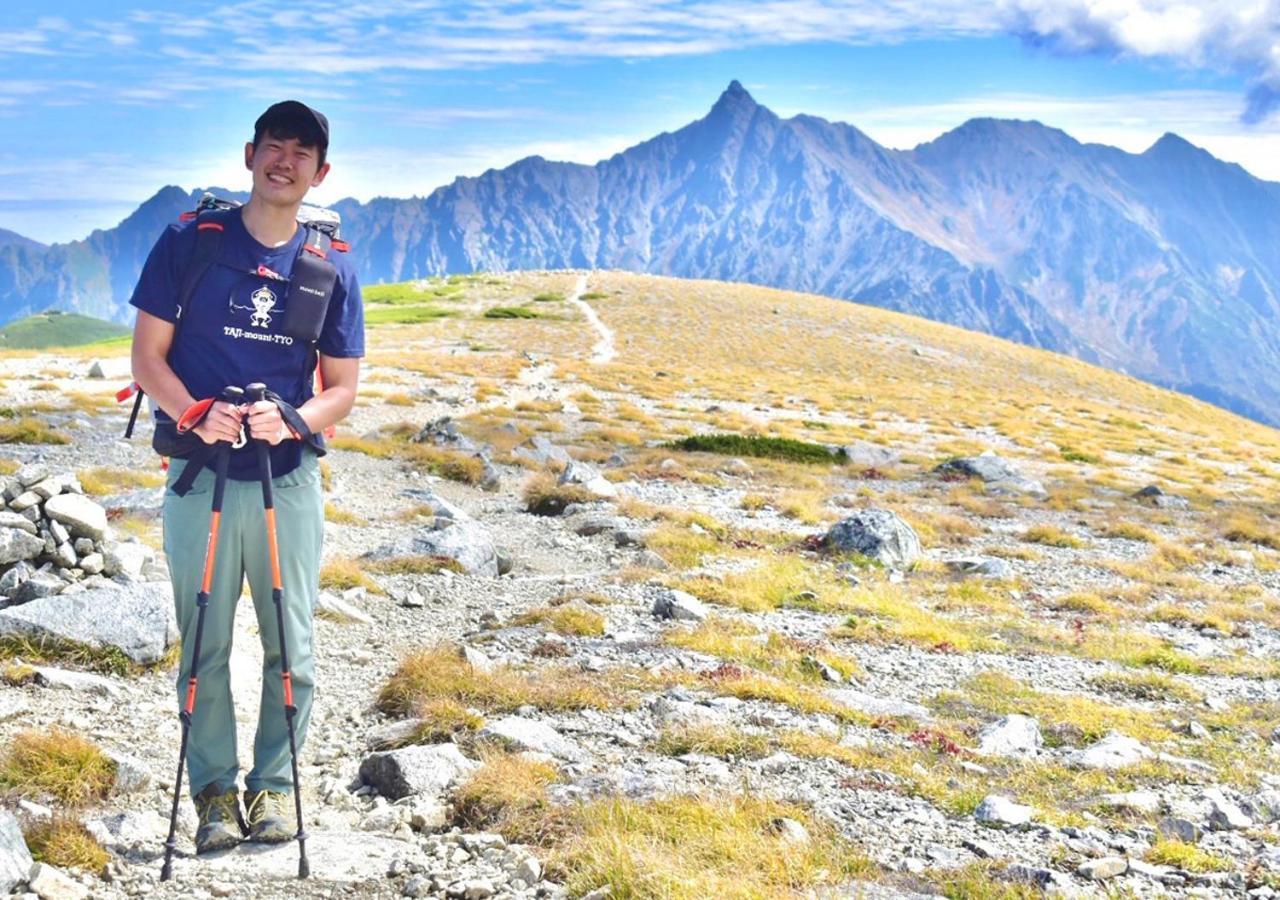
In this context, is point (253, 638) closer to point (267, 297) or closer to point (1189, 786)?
point (267, 297)

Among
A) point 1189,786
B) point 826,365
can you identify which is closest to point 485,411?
point 1189,786

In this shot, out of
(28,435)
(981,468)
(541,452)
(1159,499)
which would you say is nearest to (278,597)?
(28,435)

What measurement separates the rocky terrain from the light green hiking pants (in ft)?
1.78

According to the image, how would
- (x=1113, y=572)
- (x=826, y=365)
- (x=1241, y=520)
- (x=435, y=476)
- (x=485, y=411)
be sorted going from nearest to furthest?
(x=1113, y=572)
(x=435, y=476)
(x=1241, y=520)
(x=485, y=411)
(x=826, y=365)

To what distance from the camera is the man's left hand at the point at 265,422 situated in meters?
5.39

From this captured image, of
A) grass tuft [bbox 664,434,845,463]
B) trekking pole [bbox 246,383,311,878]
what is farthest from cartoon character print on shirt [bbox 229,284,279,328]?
grass tuft [bbox 664,434,845,463]

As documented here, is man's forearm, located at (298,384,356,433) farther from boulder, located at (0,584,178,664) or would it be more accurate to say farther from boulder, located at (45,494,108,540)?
boulder, located at (45,494,108,540)

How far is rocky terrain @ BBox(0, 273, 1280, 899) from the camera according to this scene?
19.4 ft

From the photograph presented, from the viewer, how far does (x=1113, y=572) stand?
18219mm

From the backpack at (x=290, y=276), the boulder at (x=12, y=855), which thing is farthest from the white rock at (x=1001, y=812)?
the boulder at (x=12, y=855)

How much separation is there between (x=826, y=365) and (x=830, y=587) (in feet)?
222

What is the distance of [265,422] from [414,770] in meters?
2.80

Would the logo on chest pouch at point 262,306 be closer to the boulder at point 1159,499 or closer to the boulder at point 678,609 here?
the boulder at point 678,609

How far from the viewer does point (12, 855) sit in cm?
505
